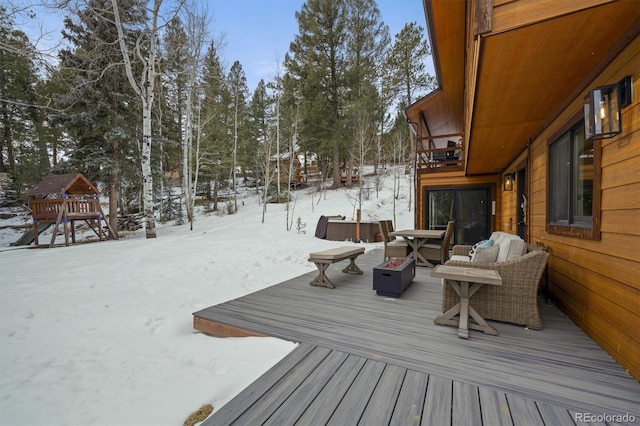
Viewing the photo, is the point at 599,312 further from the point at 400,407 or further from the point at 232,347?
the point at 232,347

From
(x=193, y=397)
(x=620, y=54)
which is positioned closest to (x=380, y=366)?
(x=193, y=397)

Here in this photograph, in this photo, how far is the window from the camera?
230cm

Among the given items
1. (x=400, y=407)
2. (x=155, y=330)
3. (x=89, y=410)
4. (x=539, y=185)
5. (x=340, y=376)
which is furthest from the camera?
(x=539, y=185)

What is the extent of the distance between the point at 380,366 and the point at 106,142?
13118 mm

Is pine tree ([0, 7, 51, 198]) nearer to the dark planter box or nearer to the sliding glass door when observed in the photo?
the dark planter box

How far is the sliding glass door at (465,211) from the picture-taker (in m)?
7.43

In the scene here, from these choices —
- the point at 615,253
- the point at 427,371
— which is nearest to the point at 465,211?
the point at 615,253

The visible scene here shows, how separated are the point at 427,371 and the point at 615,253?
166cm

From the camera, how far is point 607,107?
6.57ft

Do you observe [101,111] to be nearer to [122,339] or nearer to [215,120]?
[215,120]

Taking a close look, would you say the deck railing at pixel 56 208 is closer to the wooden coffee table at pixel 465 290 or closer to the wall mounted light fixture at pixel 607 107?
the wooden coffee table at pixel 465 290

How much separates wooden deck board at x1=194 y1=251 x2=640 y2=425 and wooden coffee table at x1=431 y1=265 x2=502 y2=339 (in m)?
0.08

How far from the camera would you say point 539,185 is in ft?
12.6

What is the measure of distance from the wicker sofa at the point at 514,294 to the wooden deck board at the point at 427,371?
4.9 inches
